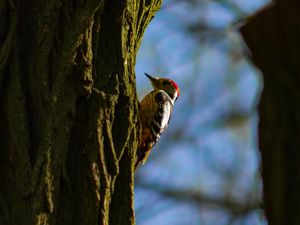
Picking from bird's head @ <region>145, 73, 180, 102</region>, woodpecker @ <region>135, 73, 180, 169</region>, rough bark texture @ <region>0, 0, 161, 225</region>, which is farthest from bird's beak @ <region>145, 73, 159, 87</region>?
rough bark texture @ <region>0, 0, 161, 225</region>

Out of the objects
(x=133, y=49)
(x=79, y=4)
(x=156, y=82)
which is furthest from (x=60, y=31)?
A: (x=156, y=82)

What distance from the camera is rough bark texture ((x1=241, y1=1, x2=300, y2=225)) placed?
7.56ft

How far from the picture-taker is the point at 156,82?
7.54 metres

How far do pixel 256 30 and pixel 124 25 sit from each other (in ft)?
3.72

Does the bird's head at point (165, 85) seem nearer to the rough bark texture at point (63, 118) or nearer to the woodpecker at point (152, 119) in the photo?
the woodpecker at point (152, 119)

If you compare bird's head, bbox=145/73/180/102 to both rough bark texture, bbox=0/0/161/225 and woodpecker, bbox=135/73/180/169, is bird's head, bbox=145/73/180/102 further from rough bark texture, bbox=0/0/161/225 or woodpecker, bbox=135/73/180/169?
rough bark texture, bbox=0/0/161/225

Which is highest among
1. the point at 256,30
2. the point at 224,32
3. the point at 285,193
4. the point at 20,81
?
the point at 224,32

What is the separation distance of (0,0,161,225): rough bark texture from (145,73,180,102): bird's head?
4075mm

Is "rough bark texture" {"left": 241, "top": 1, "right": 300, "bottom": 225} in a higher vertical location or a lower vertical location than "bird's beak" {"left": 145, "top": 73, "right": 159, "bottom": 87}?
lower

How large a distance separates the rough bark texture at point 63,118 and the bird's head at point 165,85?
4.08m

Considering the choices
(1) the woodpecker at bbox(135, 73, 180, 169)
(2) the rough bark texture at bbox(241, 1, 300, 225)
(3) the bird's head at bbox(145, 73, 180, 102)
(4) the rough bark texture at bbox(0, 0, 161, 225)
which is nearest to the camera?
(2) the rough bark texture at bbox(241, 1, 300, 225)

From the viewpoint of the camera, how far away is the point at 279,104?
7.77 ft

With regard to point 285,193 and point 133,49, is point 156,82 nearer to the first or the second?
point 133,49

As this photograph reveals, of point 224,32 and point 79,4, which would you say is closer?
point 79,4
